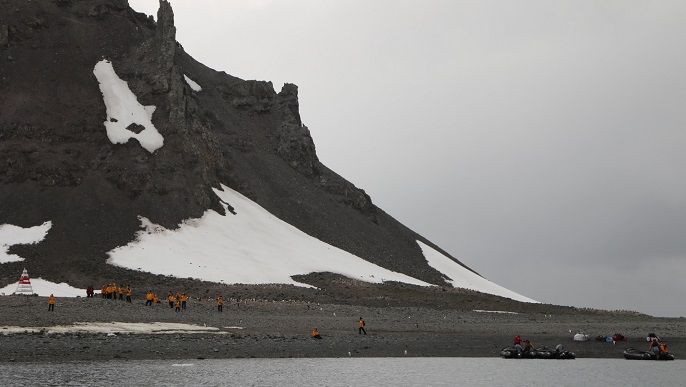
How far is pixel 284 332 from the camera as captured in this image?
6131cm

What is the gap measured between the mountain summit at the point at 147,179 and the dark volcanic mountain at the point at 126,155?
219 mm

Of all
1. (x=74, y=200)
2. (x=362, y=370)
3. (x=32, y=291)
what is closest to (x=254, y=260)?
(x=74, y=200)

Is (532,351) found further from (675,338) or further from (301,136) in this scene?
(301,136)

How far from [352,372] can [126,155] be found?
72949mm

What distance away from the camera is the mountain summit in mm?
97562

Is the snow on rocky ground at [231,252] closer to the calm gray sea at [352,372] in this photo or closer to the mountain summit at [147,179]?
the mountain summit at [147,179]

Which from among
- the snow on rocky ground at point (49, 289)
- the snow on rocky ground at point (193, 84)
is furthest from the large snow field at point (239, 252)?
the snow on rocky ground at point (193, 84)

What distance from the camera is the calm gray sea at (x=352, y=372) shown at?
1599 inches

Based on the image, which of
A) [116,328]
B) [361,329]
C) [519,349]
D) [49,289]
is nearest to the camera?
[519,349]

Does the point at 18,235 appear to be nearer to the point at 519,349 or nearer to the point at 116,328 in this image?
the point at 116,328

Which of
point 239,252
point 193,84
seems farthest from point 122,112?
point 239,252

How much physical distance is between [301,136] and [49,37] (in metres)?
42.5

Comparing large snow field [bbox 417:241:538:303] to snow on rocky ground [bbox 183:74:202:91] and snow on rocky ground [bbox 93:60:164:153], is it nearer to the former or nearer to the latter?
snow on rocky ground [bbox 183:74:202:91]

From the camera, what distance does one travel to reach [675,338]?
224 ft
